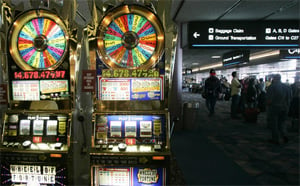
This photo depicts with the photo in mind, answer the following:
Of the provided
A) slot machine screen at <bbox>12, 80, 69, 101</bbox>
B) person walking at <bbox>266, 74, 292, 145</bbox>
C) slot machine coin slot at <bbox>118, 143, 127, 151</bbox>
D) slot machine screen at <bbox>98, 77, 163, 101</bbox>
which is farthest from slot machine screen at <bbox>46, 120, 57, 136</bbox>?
person walking at <bbox>266, 74, 292, 145</bbox>

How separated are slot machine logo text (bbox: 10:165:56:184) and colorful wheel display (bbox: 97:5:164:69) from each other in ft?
4.13

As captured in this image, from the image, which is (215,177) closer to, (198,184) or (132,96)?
(198,184)

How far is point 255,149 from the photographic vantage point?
484 centimetres

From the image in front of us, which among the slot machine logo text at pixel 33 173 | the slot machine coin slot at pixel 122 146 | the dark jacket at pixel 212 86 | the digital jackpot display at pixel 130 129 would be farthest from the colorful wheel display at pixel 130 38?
the dark jacket at pixel 212 86

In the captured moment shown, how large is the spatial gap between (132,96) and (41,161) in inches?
43.6

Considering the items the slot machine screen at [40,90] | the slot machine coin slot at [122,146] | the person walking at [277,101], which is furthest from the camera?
the person walking at [277,101]

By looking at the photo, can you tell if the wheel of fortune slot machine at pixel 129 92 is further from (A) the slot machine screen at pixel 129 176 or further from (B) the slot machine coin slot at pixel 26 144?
(B) the slot machine coin slot at pixel 26 144

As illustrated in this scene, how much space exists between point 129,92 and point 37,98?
0.99 metres

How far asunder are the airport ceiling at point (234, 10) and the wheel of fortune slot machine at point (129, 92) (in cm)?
253

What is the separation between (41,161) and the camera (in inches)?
86.7

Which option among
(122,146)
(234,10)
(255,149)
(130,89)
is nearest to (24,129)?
(122,146)

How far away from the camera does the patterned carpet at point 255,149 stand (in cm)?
356

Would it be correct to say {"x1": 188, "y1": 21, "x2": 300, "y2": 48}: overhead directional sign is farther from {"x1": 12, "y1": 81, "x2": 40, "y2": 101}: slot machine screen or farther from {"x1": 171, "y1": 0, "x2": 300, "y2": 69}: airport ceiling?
{"x1": 12, "y1": 81, "x2": 40, "y2": 101}: slot machine screen

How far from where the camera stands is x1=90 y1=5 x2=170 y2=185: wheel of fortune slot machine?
7.30ft
